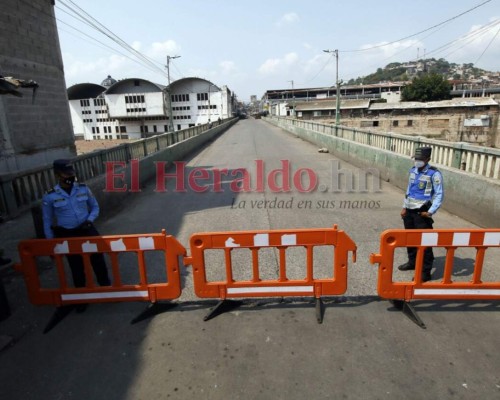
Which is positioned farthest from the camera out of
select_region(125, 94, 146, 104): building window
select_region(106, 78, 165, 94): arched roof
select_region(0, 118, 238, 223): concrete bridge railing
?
select_region(125, 94, 146, 104): building window

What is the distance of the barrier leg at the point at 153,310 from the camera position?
3.78 metres

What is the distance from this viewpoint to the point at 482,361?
2928mm

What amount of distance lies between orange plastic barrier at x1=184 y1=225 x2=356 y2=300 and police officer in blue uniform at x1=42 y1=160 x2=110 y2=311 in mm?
1357

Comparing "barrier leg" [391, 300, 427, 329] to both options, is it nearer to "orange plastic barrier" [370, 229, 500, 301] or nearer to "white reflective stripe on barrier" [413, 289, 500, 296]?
"orange plastic barrier" [370, 229, 500, 301]

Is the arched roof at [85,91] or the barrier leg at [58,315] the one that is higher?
the arched roof at [85,91]

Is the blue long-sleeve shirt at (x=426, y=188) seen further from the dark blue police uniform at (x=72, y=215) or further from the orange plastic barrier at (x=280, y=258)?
the dark blue police uniform at (x=72, y=215)

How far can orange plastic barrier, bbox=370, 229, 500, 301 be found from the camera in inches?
142

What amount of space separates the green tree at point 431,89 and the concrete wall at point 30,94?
295ft

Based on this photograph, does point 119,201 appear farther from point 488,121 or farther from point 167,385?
point 488,121

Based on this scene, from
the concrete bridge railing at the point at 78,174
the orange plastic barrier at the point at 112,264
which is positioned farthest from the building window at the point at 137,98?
the orange plastic barrier at the point at 112,264

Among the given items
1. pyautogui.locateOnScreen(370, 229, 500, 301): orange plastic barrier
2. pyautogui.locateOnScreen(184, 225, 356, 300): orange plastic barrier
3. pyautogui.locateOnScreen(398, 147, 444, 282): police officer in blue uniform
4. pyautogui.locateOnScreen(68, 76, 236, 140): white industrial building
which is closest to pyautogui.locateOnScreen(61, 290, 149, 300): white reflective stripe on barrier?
pyautogui.locateOnScreen(184, 225, 356, 300): orange plastic barrier

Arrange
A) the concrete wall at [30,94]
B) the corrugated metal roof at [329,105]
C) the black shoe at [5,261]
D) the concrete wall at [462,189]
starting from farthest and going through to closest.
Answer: the corrugated metal roof at [329,105] < the concrete wall at [30,94] < the concrete wall at [462,189] < the black shoe at [5,261]

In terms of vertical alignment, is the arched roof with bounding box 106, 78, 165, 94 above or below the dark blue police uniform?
above

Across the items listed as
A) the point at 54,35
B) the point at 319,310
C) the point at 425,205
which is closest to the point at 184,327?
the point at 319,310
